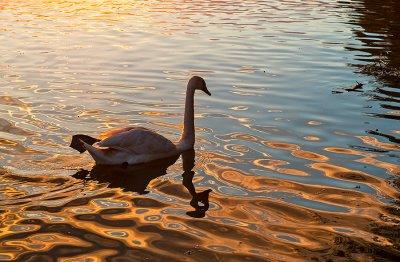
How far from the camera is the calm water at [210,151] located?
812 cm

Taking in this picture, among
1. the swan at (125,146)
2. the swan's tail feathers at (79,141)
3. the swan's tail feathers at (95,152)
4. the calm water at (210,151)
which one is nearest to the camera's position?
the calm water at (210,151)

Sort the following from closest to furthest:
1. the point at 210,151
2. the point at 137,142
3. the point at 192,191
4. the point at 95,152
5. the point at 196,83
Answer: the point at 192,191 → the point at 95,152 → the point at 137,142 → the point at 210,151 → the point at 196,83

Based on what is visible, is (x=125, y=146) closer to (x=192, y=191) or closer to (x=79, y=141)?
(x=79, y=141)

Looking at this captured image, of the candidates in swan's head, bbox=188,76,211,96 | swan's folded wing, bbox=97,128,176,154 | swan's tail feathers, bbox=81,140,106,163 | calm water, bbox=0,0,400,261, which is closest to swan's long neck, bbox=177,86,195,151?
calm water, bbox=0,0,400,261

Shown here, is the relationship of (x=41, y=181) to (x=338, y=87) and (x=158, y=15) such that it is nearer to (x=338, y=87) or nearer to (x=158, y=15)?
(x=338, y=87)

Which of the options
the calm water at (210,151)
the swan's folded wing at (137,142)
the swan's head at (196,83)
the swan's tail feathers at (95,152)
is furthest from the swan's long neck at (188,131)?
the swan's tail feathers at (95,152)

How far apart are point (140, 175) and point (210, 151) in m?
1.76

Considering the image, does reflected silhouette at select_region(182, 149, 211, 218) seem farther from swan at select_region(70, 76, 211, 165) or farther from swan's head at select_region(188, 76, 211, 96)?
swan's head at select_region(188, 76, 211, 96)

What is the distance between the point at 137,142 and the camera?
36.0 ft

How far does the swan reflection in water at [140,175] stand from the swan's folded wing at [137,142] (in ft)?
0.99

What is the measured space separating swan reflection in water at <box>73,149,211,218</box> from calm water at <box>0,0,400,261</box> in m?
0.04

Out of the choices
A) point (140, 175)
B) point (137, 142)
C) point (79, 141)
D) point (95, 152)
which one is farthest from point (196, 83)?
point (95, 152)

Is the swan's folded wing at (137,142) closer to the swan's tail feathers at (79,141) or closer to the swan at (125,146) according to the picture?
the swan at (125,146)

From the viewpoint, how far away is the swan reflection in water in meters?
9.90
